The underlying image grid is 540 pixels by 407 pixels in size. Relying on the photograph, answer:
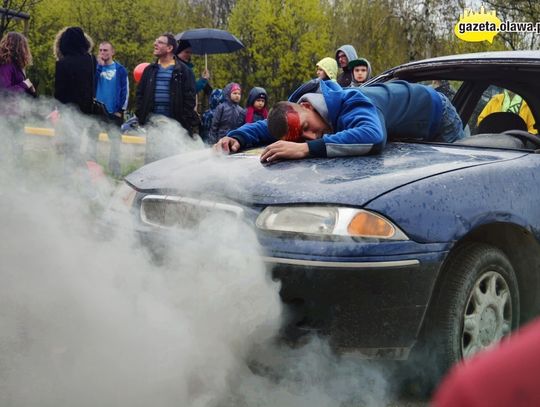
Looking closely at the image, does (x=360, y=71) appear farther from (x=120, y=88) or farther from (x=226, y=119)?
(x=120, y=88)

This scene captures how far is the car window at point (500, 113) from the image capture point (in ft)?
13.9

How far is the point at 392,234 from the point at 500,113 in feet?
6.42

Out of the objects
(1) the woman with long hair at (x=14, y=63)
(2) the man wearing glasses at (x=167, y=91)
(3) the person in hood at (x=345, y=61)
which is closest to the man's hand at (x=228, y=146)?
(1) the woman with long hair at (x=14, y=63)

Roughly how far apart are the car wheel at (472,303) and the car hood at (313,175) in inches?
14.5

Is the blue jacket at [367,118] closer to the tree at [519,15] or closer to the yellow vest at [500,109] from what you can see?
the yellow vest at [500,109]

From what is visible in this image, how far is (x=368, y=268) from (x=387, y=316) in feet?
0.62

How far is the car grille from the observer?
2.95m

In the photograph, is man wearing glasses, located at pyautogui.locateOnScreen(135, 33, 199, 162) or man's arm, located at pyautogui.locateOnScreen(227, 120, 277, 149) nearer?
man's arm, located at pyautogui.locateOnScreen(227, 120, 277, 149)

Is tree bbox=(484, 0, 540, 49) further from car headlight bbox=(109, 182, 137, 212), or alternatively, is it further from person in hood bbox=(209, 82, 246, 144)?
car headlight bbox=(109, 182, 137, 212)

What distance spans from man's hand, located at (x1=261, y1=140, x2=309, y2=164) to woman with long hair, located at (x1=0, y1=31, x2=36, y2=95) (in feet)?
14.2

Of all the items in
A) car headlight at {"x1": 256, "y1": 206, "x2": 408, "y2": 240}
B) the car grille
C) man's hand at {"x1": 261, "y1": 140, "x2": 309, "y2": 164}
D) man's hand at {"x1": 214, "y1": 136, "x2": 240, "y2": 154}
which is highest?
man's hand at {"x1": 261, "y1": 140, "x2": 309, "y2": 164}

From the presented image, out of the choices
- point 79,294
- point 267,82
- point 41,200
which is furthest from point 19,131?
point 267,82

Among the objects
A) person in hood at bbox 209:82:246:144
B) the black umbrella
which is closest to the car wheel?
person in hood at bbox 209:82:246:144

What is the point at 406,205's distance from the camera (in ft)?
9.03
